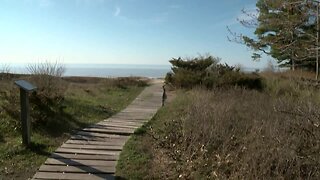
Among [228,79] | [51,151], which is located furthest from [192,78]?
[51,151]

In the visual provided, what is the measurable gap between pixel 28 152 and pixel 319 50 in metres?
5.85

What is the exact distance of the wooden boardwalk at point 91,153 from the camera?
20.2 feet

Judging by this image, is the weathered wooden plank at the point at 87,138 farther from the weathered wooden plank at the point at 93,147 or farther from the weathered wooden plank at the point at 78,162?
the weathered wooden plank at the point at 78,162

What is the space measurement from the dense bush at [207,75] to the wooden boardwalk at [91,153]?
336 inches

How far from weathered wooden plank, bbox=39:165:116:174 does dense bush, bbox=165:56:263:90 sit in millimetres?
11287

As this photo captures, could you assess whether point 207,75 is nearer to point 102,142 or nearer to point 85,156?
point 102,142

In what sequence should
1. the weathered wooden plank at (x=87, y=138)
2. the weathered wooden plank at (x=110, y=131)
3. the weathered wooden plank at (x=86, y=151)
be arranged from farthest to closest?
1. the weathered wooden plank at (x=110, y=131)
2. the weathered wooden plank at (x=87, y=138)
3. the weathered wooden plank at (x=86, y=151)

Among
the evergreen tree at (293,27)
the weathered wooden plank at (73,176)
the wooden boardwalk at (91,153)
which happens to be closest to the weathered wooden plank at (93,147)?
the wooden boardwalk at (91,153)

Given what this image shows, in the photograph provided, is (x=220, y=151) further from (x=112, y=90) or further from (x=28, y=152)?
(x=112, y=90)

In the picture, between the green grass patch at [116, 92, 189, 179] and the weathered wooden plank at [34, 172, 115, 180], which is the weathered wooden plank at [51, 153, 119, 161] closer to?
the green grass patch at [116, 92, 189, 179]

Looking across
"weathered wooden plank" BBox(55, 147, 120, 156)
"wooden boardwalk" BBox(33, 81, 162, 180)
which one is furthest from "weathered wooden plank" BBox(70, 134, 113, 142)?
"weathered wooden plank" BBox(55, 147, 120, 156)

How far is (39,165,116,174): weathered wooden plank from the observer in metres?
6.27

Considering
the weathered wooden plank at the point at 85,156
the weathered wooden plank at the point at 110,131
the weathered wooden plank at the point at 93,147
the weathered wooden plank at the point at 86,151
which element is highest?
the weathered wooden plank at the point at 110,131

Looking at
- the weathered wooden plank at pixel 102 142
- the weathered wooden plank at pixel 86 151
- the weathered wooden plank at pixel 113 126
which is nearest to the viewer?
A: the weathered wooden plank at pixel 86 151
